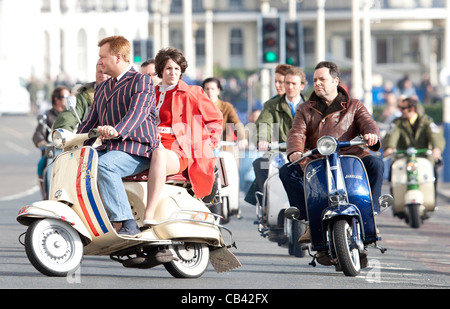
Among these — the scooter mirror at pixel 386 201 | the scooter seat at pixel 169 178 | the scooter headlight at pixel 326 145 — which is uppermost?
the scooter headlight at pixel 326 145

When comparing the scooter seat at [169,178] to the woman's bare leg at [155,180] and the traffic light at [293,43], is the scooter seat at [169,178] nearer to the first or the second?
the woman's bare leg at [155,180]

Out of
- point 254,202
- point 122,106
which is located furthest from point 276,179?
point 122,106

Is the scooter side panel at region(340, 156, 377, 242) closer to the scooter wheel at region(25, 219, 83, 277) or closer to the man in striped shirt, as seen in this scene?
the man in striped shirt

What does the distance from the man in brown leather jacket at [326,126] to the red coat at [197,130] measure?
26.4 inches

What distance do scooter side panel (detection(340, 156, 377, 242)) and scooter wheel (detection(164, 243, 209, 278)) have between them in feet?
3.83

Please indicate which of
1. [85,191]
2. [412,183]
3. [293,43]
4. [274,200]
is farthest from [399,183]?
[85,191]

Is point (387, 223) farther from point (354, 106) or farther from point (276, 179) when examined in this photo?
point (354, 106)

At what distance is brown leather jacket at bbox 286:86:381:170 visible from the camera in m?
9.95

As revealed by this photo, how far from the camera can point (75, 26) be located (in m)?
71.4

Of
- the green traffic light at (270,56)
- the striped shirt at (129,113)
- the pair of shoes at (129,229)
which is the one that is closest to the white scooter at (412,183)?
the green traffic light at (270,56)

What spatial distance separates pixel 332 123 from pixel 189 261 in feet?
5.46

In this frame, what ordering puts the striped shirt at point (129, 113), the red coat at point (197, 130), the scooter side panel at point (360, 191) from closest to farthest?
the striped shirt at point (129, 113), the red coat at point (197, 130), the scooter side panel at point (360, 191)

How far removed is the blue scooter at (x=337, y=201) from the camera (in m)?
9.30
